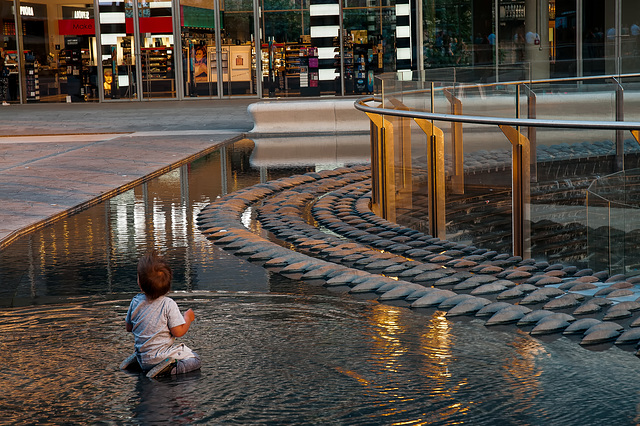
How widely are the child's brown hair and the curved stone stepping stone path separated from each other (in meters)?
1.70

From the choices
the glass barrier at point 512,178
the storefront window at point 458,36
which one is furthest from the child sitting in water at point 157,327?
the storefront window at point 458,36

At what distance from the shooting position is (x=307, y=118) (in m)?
19.3

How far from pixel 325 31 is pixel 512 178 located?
20783 mm

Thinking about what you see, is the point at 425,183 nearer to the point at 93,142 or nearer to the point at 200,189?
the point at 200,189

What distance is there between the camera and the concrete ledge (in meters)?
19.2

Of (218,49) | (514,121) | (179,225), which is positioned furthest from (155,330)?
(218,49)

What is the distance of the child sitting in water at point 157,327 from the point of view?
4430mm

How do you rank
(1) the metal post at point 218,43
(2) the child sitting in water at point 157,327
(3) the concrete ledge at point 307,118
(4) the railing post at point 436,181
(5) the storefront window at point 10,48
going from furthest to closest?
(5) the storefront window at point 10,48, (1) the metal post at point 218,43, (3) the concrete ledge at point 307,118, (4) the railing post at point 436,181, (2) the child sitting in water at point 157,327

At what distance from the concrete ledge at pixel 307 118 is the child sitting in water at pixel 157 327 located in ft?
48.4

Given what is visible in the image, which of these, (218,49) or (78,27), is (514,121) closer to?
(218,49)

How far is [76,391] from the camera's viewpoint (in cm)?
421

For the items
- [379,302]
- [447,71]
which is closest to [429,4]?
[447,71]

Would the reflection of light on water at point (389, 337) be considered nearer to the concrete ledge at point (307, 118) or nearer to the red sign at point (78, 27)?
the concrete ledge at point (307, 118)

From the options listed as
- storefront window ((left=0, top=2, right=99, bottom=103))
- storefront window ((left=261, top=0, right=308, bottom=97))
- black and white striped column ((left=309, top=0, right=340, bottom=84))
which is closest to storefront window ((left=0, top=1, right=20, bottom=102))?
storefront window ((left=0, top=2, right=99, bottom=103))
